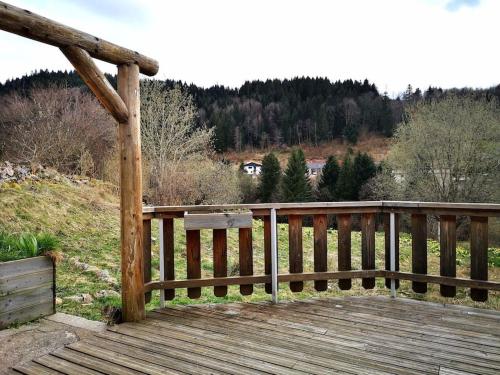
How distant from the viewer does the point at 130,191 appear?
10.5 feet

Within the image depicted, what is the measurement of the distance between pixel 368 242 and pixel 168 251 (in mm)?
2062

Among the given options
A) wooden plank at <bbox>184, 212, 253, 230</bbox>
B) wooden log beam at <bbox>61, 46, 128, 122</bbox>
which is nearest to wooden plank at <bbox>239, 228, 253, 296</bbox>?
wooden plank at <bbox>184, 212, 253, 230</bbox>

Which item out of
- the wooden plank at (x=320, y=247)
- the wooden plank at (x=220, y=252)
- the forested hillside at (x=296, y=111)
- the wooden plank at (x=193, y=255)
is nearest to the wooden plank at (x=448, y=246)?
the wooden plank at (x=320, y=247)

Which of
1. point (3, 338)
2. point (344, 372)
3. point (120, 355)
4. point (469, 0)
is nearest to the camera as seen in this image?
point (344, 372)

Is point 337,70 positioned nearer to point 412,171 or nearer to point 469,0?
point 412,171

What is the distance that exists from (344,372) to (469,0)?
10.1 meters

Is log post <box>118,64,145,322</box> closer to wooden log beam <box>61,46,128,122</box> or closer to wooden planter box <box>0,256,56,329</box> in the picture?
wooden log beam <box>61,46,128,122</box>

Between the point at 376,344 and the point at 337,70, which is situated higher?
the point at 337,70

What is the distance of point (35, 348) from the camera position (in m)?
2.71

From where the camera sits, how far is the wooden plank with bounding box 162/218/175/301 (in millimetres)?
3660

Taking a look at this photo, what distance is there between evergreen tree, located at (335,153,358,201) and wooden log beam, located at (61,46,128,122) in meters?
29.8

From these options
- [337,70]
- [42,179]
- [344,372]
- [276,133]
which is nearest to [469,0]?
[344,372]

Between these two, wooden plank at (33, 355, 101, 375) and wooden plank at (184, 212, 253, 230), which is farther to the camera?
wooden plank at (184, 212, 253, 230)

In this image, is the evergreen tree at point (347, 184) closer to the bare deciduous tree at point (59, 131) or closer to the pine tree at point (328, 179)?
the pine tree at point (328, 179)
